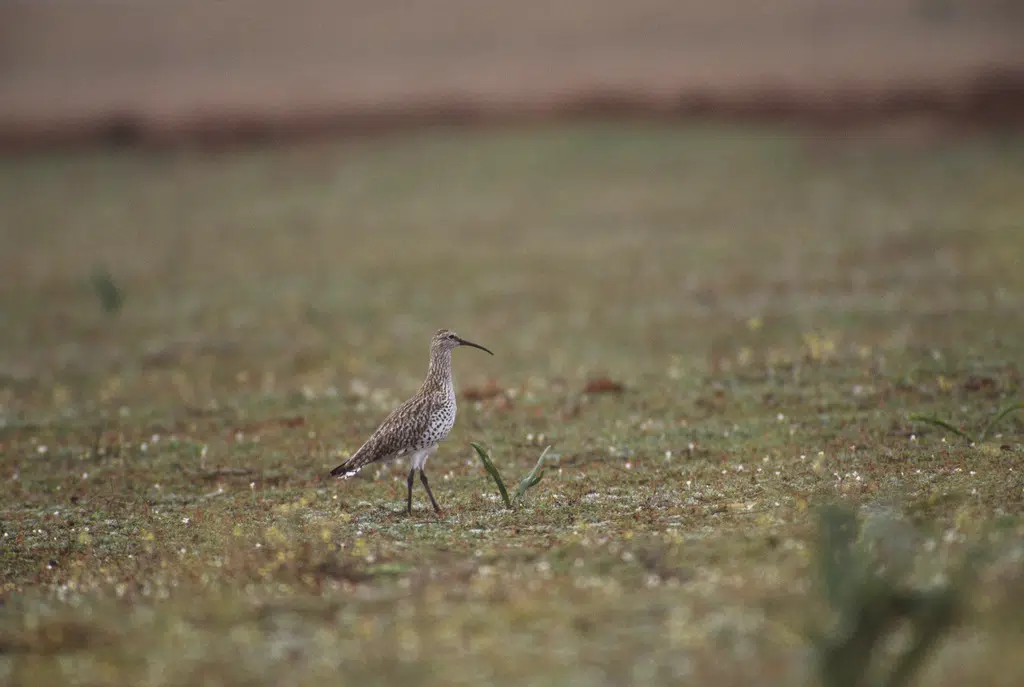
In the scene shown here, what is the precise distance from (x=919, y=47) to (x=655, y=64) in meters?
12.3

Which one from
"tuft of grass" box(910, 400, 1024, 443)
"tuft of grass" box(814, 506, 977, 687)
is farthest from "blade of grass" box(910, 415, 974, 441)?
"tuft of grass" box(814, 506, 977, 687)

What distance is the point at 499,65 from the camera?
65.9 meters

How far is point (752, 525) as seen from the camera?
49.5ft

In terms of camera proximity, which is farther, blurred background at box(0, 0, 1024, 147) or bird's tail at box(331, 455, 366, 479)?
blurred background at box(0, 0, 1024, 147)

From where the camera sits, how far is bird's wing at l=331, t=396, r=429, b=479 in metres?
17.3

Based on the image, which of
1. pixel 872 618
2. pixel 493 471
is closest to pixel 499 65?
pixel 493 471

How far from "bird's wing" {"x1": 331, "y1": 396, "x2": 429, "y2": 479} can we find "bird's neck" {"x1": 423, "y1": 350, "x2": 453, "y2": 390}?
1.73 feet

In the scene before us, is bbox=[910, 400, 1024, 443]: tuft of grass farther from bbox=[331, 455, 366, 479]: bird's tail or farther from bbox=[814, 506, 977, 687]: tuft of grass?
bbox=[331, 455, 366, 479]: bird's tail

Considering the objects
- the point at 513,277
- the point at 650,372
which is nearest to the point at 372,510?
the point at 650,372

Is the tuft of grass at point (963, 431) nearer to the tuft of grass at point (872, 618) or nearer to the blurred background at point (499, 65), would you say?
the tuft of grass at point (872, 618)

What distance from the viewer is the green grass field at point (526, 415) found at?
40.0 ft

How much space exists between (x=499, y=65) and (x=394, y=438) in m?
50.9

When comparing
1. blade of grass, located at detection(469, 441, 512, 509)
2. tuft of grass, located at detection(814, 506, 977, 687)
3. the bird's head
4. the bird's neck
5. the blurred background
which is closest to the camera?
tuft of grass, located at detection(814, 506, 977, 687)

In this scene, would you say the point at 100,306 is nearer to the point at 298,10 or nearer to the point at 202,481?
the point at 202,481
